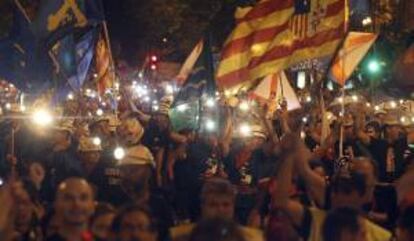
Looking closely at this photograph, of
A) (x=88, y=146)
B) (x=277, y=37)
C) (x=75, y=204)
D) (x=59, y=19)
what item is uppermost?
(x=59, y=19)

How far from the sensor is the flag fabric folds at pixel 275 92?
58.5 ft

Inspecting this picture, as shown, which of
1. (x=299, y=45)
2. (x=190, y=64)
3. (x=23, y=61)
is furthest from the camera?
(x=190, y=64)

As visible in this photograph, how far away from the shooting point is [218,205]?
6363mm

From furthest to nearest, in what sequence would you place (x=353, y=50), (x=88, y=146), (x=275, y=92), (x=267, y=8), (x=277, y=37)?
(x=275, y=92) → (x=353, y=50) → (x=267, y=8) → (x=277, y=37) → (x=88, y=146)

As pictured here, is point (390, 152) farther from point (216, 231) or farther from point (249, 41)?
point (216, 231)

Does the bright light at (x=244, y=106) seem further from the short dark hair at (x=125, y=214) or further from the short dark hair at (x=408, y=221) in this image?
the short dark hair at (x=125, y=214)

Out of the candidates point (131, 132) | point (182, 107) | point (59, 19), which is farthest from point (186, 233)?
point (182, 107)

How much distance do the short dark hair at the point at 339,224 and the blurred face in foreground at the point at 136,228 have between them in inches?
39.4

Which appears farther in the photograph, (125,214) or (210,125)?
(210,125)

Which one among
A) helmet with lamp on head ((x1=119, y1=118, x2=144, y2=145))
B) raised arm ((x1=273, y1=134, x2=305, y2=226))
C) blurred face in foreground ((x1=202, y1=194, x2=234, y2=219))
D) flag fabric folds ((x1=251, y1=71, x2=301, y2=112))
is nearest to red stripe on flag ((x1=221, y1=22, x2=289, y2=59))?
helmet with lamp on head ((x1=119, y1=118, x2=144, y2=145))

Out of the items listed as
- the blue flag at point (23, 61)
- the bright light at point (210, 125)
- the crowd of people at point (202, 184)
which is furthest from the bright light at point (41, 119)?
the bright light at point (210, 125)

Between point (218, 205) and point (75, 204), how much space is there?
3.02 feet

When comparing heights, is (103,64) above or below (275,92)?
above

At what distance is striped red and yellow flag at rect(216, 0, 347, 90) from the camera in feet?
37.6
